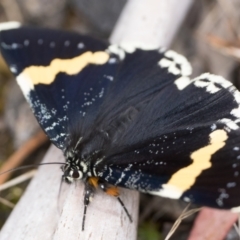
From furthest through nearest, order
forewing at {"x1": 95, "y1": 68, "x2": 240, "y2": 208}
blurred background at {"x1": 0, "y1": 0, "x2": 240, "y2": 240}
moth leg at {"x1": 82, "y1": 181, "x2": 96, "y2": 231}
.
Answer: blurred background at {"x1": 0, "y1": 0, "x2": 240, "y2": 240} → moth leg at {"x1": 82, "y1": 181, "x2": 96, "y2": 231} → forewing at {"x1": 95, "y1": 68, "x2": 240, "y2": 208}

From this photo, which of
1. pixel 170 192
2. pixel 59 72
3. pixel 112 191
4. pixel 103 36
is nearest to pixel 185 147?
pixel 170 192

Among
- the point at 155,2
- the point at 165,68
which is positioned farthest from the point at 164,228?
the point at 155,2

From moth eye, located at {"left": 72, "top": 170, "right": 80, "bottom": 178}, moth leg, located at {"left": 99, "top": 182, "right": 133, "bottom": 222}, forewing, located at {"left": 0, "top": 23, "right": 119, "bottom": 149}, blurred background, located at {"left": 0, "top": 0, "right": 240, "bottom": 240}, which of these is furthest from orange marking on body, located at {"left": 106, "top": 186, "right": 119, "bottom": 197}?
blurred background, located at {"left": 0, "top": 0, "right": 240, "bottom": 240}

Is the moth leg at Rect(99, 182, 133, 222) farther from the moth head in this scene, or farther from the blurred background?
the blurred background

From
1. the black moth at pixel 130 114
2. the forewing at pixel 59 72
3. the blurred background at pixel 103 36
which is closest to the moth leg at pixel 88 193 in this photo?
the black moth at pixel 130 114

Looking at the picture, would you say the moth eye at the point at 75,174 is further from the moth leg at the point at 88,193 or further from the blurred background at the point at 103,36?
the blurred background at the point at 103,36

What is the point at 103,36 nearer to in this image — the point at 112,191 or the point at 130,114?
the point at 130,114
